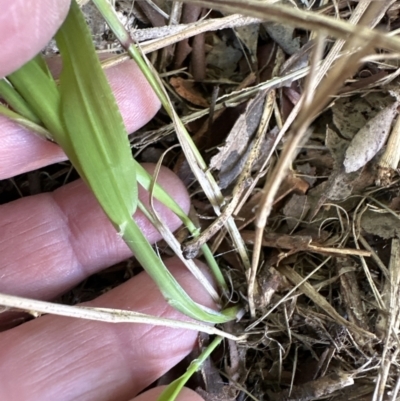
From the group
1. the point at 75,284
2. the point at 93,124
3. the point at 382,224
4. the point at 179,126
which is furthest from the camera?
the point at 75,284

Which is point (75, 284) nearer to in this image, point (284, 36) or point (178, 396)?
point (178, 396)

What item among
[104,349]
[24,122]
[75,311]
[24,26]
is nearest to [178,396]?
[104,349]

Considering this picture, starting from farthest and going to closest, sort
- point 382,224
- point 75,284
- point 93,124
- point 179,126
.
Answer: point 75,284, point 382,224, point 179,126, point 93,124

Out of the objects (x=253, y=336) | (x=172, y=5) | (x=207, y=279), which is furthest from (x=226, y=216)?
(x=172, y=5)

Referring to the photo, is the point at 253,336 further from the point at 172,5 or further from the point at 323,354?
the point at 172,5

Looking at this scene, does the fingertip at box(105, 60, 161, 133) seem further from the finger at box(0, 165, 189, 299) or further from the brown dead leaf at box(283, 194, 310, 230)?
the brown dead leaf at box(283, 194, 310, 230)

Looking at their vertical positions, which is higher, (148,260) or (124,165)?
(124,165)
